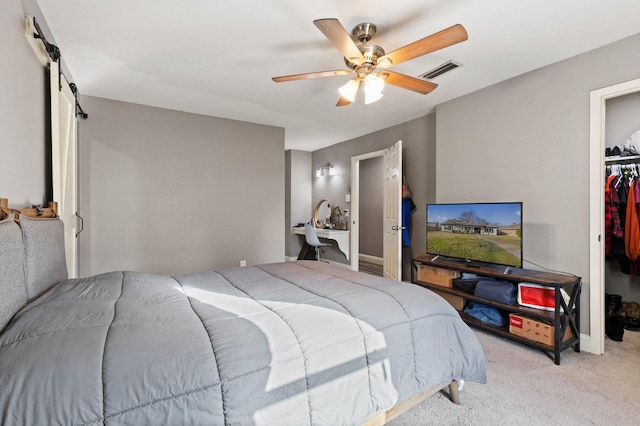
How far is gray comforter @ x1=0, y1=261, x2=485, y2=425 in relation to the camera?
2.89 feet

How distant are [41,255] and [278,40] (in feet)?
6.73

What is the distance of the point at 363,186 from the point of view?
677 cm

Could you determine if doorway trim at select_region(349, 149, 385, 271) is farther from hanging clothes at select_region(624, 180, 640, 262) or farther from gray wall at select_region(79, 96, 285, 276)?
hanging clothes at select_region(624, 180, 640, 262)

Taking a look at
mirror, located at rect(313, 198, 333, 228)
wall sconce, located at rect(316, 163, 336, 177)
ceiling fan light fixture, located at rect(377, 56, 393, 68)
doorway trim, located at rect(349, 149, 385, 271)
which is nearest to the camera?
ceiling fan light fixture, located at rect(377, 56, 393, 68)

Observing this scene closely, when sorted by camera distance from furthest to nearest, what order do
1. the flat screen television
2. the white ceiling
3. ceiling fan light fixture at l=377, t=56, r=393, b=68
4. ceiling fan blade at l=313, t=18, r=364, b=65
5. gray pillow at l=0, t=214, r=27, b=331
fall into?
1. the flat screen television
2. ceiling fan light fixture at l=377, t=56, r=393, b=68
3. the white ceiling
4. ceiling fan blade at l=313, t=18, r=364, b=65
5. gray pillow at l=0, t=214, r=27, b=331

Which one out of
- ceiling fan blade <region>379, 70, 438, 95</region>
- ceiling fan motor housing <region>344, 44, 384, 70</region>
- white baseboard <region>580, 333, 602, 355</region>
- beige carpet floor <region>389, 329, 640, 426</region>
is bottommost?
beige carpet floor <region>389, 329, 640, 426</region>

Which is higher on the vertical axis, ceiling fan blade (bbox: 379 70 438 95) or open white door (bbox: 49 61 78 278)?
ceiling fan blade (bbox: 379 70 438 95)

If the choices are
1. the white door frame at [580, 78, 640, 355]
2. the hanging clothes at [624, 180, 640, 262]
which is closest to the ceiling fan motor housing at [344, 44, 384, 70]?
the white door frame at [580, 78, 640, 355]

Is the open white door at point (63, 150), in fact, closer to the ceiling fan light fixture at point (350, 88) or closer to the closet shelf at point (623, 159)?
the ceiling fan light fixture at point (350, 88)

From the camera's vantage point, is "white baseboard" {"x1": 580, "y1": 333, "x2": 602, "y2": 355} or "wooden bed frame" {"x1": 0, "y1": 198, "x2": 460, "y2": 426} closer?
"wooden bed frame" {"x1": 0, "y1": 198, "x2": 460, "y2": 426}

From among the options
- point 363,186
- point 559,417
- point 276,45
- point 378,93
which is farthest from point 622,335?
point 363,186

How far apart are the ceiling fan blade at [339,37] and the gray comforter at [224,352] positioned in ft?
4.84

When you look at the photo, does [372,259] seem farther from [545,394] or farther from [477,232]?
[545,394]

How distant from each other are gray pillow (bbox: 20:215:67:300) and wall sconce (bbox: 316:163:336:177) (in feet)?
15.4
